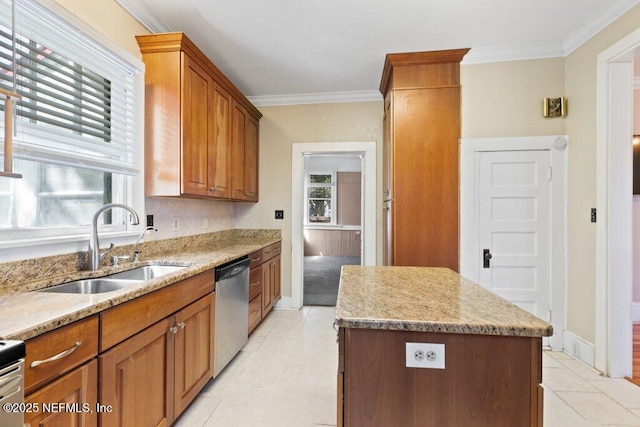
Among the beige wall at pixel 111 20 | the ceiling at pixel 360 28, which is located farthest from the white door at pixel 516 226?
the beige wall at pixel 111 20

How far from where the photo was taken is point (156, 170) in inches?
87.7

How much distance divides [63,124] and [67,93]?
180 mm

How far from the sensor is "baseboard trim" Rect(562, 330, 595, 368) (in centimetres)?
240

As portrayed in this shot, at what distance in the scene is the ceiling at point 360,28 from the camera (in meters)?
2.16

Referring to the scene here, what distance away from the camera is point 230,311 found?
2355 mm

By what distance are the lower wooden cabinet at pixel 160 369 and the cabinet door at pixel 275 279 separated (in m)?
1.47

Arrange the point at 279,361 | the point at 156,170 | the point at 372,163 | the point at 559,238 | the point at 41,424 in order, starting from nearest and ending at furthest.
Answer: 1. the point at 41,424
2. the point at 156,170
3. the point at 279,361
4. the point at 559,238
5. the point at 372,163

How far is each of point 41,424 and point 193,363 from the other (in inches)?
37.7

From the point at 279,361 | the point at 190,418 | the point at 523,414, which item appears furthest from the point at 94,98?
the point at 523,414

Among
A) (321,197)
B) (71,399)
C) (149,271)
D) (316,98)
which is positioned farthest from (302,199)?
(321,197)

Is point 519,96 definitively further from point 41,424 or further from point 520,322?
point 41,424

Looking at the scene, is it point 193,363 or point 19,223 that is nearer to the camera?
point 19,223

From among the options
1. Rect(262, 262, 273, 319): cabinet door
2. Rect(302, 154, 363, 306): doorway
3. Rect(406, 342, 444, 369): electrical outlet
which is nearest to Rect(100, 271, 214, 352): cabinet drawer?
Rect(406, 342, 444, 369): electrical outlet

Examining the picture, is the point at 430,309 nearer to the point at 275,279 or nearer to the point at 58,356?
the point at 58,356
